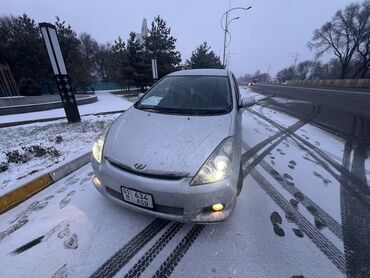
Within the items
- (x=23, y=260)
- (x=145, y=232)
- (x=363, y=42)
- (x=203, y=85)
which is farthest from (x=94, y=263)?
(x=363, y=42)

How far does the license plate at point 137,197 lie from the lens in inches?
66.0

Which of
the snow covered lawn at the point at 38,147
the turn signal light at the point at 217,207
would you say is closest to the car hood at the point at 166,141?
the turn signal light at the point at 217,207

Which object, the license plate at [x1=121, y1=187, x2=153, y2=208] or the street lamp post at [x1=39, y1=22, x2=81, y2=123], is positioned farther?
the street lamp post at [x1=39, y1=22, x2=81, y2=123]

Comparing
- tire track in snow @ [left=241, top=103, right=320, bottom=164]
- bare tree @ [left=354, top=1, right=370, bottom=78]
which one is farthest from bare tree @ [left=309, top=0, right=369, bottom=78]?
tire track in snow @ [left=241, top=103, right=320, bottom=164]

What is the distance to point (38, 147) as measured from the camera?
12.5ft

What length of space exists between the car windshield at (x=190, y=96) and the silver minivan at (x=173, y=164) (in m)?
0.16

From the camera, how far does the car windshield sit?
2.56m

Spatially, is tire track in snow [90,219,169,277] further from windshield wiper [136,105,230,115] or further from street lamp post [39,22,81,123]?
street lamp post [39,22,81,123]

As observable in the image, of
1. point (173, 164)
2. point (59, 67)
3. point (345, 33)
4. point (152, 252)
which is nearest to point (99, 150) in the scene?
point (173, 164)

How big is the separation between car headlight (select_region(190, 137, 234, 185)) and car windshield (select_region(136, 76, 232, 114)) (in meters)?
0.75

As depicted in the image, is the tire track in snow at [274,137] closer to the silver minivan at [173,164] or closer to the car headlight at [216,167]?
the silver minivan at [173,164]

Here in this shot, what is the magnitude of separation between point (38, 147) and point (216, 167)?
12.6ft

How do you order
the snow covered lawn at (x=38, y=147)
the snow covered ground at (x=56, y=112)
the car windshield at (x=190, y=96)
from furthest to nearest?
the snow covered ground at (x=56, y=112)
the snow covered lawn at (x=38, y=147)
the car windshield at (x=190, y=96)

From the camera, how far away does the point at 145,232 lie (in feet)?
6.45
